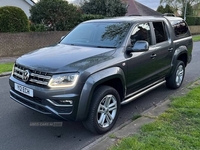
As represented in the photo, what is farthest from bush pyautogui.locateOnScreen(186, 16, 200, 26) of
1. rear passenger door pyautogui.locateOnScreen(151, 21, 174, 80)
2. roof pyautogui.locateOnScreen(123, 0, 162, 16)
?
rear passenger door pyautogui.locateOnScreen(151, 21, 174, 80)

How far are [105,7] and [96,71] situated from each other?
14280mm

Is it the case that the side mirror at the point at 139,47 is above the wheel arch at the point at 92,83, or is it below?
above

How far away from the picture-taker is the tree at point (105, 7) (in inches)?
653

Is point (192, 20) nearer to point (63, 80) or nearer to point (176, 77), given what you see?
point (176, 77)

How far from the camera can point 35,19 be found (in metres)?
13.5

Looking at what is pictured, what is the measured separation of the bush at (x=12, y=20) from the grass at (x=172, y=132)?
32.7 ft

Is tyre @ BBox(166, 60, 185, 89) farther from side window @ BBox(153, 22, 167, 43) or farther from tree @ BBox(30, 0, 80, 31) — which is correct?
tree @ BBox(30, 0, 80, 31)

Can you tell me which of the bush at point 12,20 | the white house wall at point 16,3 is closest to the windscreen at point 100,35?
the bush at point 12,20

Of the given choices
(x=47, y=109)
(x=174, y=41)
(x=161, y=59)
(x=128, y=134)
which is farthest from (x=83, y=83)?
(x=174, y=41)

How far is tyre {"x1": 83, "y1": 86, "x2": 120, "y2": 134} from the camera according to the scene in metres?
3.37

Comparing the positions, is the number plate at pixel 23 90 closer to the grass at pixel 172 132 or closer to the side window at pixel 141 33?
the grass at pixel 172 132

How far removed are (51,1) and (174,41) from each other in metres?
9.44

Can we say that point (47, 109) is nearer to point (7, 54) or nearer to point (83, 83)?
point (83, 83)

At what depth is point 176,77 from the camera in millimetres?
5730
